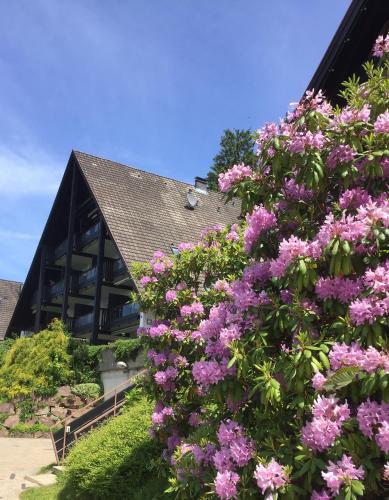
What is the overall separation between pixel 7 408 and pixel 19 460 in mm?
8821

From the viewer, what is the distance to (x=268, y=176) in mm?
4000

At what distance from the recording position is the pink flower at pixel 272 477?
2938mm

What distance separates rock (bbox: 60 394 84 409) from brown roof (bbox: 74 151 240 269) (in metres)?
5.59

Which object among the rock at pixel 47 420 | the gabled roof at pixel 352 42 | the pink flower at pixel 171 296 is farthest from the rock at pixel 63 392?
the pink flower at pixel 171 296

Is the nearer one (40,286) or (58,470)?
(58,470)

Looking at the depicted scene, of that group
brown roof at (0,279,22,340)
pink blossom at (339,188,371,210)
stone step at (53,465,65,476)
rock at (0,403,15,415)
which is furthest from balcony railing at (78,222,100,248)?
pink blossom at (339,188,371,210)

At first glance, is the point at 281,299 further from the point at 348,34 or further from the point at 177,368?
the point at 348,34

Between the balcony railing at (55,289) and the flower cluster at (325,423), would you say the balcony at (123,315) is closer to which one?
the balcony railing at (55,289)

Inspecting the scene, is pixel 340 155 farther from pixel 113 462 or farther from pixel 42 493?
pixel 42 493

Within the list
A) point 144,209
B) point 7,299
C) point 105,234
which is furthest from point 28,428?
point 7,299

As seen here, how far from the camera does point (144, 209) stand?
24922mm

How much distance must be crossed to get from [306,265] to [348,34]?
8196 millimetres

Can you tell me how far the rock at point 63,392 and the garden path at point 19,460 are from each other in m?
3.08

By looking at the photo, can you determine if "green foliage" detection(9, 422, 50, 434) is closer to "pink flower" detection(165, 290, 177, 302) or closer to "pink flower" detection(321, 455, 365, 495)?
Answer: "pink flower" detection(165, 290, 177, 302)
